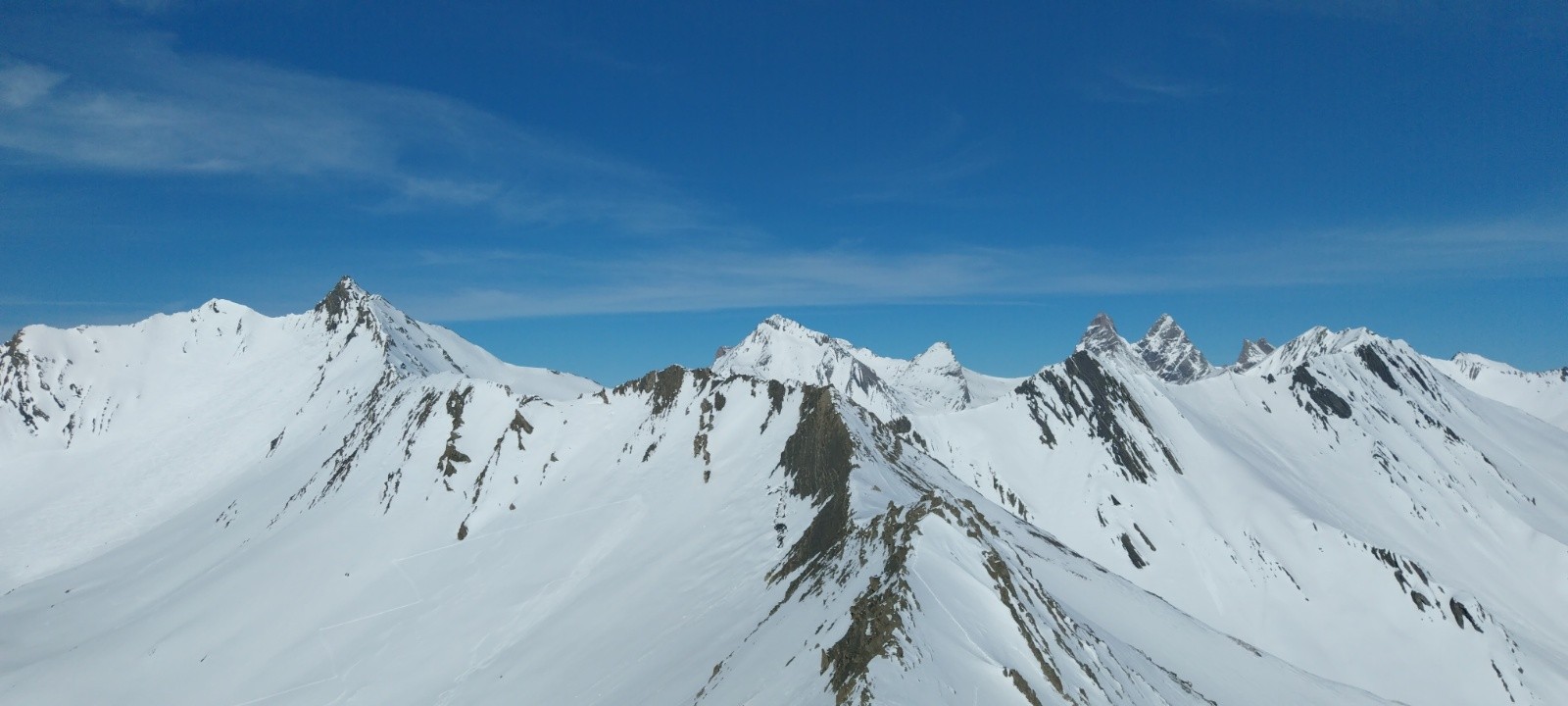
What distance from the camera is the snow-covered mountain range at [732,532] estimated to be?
34031mm

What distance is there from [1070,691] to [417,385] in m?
110

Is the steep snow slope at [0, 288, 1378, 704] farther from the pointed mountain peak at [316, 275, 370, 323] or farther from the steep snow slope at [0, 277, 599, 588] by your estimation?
the pointed mountain peak at [316, 275, 370, 323]

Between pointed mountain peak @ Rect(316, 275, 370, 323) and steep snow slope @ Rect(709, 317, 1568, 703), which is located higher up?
pointed mountain peak @ Rect(316, 275, 370, 323)

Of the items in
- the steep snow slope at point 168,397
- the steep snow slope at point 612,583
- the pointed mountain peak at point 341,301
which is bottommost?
the steep snow slope at point 612,583

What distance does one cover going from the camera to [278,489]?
115m

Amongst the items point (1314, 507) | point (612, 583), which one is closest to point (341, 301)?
point (612, 583)

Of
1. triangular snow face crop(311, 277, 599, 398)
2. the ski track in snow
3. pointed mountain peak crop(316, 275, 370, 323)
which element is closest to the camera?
the ski track in snow

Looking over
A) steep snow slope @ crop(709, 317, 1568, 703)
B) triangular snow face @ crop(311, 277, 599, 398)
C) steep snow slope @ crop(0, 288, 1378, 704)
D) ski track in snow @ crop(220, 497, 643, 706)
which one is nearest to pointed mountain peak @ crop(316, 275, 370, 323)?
triangular snow face @ crop(311, 277, 599, 398)

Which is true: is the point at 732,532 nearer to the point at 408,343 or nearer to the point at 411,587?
the point at 411,587

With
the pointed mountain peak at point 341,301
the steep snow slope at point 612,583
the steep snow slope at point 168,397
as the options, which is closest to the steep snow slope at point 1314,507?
the steep snow slope at point 612,583

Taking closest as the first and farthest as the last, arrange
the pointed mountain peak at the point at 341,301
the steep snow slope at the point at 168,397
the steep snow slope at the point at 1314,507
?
the steep snow slope at the point at 1314,507 < the steep snow slope at the point at 168,397 < the pointed mountain peak at the point at 341,301

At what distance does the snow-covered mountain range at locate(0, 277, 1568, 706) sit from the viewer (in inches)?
1340

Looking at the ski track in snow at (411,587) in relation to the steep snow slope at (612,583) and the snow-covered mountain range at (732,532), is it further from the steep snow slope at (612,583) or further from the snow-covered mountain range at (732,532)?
the snow-covered mountain range at (732,532)

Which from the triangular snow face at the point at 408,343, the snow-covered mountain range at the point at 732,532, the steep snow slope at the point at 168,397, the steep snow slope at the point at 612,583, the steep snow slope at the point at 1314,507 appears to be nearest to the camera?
the steep snow slope at the point at 612,583
